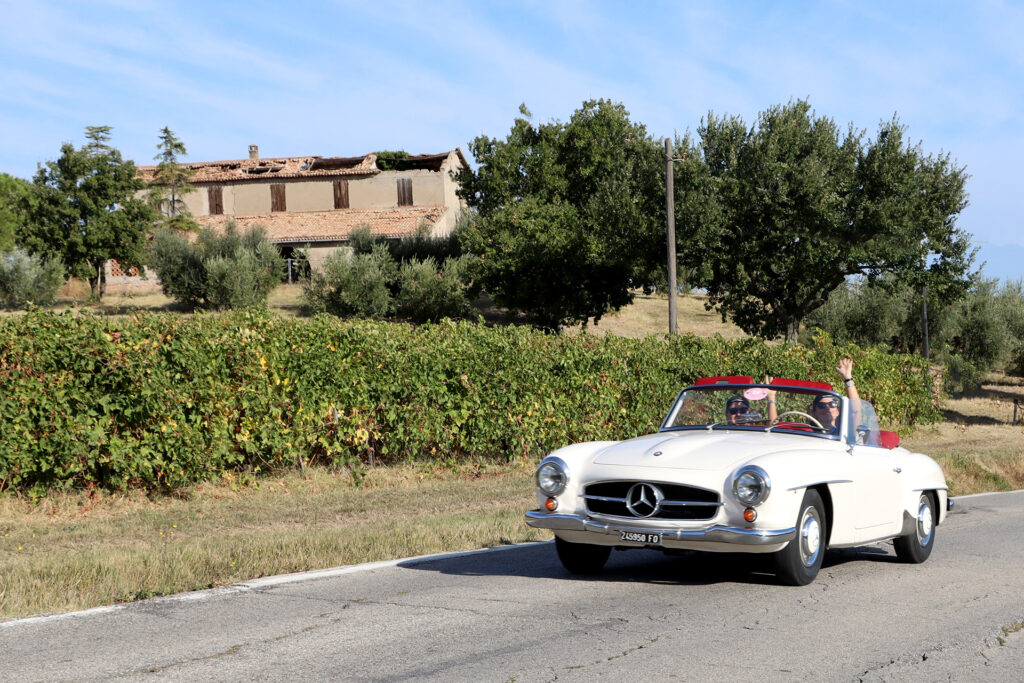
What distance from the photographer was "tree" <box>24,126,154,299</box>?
175 ft

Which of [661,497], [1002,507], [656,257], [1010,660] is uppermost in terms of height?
[656,257]

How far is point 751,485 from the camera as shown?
270 inches

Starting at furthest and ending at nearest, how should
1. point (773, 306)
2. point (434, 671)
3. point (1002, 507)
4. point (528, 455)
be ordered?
point (773, 306), point (528, 455), point (1002, 507), point (434, 671)

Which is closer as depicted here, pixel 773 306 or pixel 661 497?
pixel 661 497

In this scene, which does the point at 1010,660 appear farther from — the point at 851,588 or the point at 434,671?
the point at 434,671

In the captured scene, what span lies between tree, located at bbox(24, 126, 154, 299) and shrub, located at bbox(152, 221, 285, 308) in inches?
195

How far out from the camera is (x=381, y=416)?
49.4 feet

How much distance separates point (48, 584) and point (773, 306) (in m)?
40.2

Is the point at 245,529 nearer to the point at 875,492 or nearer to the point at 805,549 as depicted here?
the point at 805,549

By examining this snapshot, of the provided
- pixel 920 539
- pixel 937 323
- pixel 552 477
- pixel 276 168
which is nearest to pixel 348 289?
pixel 276 168

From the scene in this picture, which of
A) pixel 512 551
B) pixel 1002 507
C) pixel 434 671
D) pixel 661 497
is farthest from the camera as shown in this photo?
pixel 1002 507

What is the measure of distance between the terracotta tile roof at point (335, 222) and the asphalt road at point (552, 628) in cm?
5156

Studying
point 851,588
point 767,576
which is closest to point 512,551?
point 767,576

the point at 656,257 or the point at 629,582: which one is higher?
the point at 656,257
